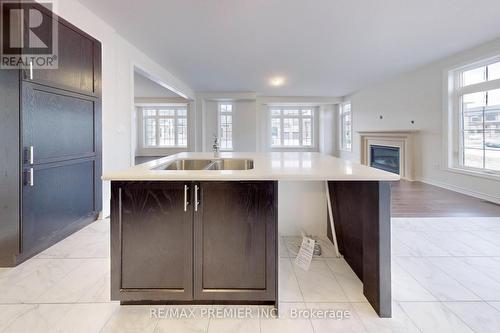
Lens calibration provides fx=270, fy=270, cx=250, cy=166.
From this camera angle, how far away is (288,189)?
2.77 metres

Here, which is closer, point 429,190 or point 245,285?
point 245,285

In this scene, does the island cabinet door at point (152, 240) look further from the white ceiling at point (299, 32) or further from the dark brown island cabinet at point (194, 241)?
the white ceiling at point (299, 32)

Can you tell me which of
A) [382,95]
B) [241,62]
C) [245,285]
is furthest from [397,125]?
[245,285]

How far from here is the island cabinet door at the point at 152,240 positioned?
154 centimetres

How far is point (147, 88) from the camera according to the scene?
803cm

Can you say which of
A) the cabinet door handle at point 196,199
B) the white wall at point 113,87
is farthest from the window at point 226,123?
the cabinet door handle at point 196,199

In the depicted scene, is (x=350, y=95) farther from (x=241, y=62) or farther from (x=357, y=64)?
(x=241, y=62)

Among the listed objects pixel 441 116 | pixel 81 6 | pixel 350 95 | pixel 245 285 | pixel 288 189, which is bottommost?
pixel 245 285

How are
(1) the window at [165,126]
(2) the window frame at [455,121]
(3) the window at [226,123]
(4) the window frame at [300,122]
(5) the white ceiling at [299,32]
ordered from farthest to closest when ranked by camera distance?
(1) the window at [165,126]
(4) the window frame at [300,122]
(3) the window at [226,123]
(2) the window frame at [455,121]
(5) the white ceiling at [299,32]

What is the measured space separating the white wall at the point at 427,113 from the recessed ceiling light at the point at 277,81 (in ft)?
9.27

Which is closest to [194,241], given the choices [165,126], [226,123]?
[226,123]

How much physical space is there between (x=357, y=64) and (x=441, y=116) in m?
1.96

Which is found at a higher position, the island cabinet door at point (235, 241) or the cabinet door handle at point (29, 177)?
the cabinet door handle at point (29, 177)

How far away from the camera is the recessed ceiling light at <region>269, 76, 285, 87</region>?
22.1ft
